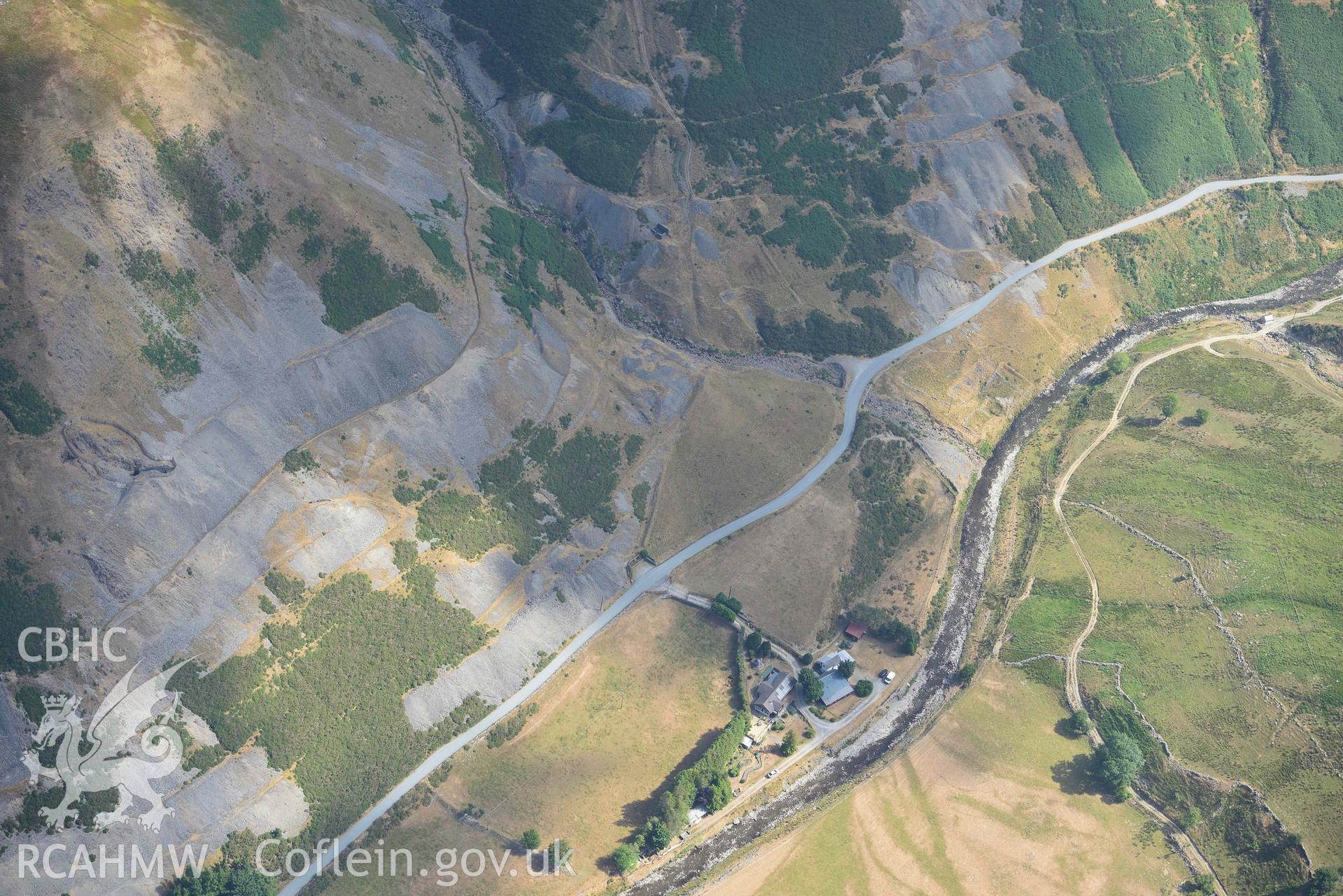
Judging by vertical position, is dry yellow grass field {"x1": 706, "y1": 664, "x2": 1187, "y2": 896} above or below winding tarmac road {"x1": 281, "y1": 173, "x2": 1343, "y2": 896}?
below

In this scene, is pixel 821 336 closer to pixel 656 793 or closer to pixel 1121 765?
pixel 1121 765

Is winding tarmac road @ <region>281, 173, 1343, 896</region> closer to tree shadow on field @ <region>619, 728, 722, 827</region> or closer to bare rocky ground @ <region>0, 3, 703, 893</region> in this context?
bare rocky ground @ <region>0, 3, 703, 893</region>

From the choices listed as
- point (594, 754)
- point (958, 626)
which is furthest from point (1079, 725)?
point (594, 754)

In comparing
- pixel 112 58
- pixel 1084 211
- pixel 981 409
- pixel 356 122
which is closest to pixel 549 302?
pixel 356 122

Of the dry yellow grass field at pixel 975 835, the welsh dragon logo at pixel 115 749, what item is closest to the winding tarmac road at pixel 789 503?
the dry yellow grass field at pixel 975 835

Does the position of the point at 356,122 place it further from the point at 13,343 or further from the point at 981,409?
the point at 981,409

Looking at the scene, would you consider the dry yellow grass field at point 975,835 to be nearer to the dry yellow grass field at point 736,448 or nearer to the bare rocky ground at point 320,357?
the bare rocky ground at point 320,357

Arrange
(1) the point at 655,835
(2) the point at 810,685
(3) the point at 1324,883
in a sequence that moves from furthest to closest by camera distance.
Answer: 1. (2) the point at 810,685
2. (1) the point at 655,835
3. (3) the point at 1324,883

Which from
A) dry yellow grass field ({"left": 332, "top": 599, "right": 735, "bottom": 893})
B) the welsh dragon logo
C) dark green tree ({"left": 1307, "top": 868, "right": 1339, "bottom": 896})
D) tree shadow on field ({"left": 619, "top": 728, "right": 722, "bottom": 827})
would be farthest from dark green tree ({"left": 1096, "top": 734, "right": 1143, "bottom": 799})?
the welsh dragon logo
